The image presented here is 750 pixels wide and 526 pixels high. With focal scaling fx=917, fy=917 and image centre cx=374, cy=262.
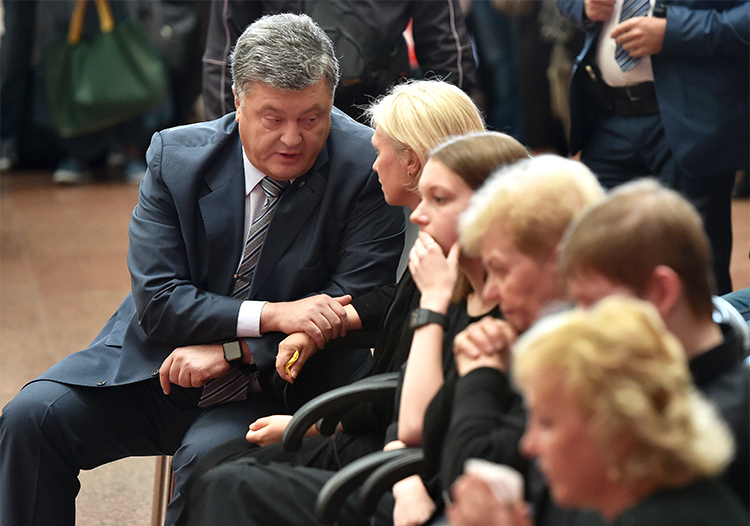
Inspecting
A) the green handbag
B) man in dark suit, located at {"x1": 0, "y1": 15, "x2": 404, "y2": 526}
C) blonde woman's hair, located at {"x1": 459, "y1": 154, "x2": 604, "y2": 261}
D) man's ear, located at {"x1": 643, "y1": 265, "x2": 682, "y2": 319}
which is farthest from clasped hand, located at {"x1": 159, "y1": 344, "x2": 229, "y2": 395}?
the green handbag

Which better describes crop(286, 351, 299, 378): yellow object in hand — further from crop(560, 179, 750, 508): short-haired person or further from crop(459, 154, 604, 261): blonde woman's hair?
crop(560, 179, 750, 508): short-haired person

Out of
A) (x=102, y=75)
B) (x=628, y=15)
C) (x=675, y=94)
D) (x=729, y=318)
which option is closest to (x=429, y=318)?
(x=729, y=318)

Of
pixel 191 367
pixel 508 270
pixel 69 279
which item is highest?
pixel 508 270

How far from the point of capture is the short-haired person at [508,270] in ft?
4.61

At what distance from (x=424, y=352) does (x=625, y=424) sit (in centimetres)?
63

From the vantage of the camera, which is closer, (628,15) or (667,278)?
(667,278)

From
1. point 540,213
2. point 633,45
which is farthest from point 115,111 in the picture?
point 540,213

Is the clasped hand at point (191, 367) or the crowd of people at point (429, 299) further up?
the crowd of people at point (429, 299)

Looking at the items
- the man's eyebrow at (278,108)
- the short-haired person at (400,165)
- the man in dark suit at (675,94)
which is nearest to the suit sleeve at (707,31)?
the man in dark suit at (675,94)

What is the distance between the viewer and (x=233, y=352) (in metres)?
2.19

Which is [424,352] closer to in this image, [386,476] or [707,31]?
[386,476]

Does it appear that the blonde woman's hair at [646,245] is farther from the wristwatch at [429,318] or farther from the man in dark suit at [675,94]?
the man in dark suit at [675,94]

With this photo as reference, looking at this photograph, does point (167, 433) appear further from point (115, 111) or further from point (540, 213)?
point (115, 111)

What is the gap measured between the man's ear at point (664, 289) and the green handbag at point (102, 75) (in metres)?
5.50
